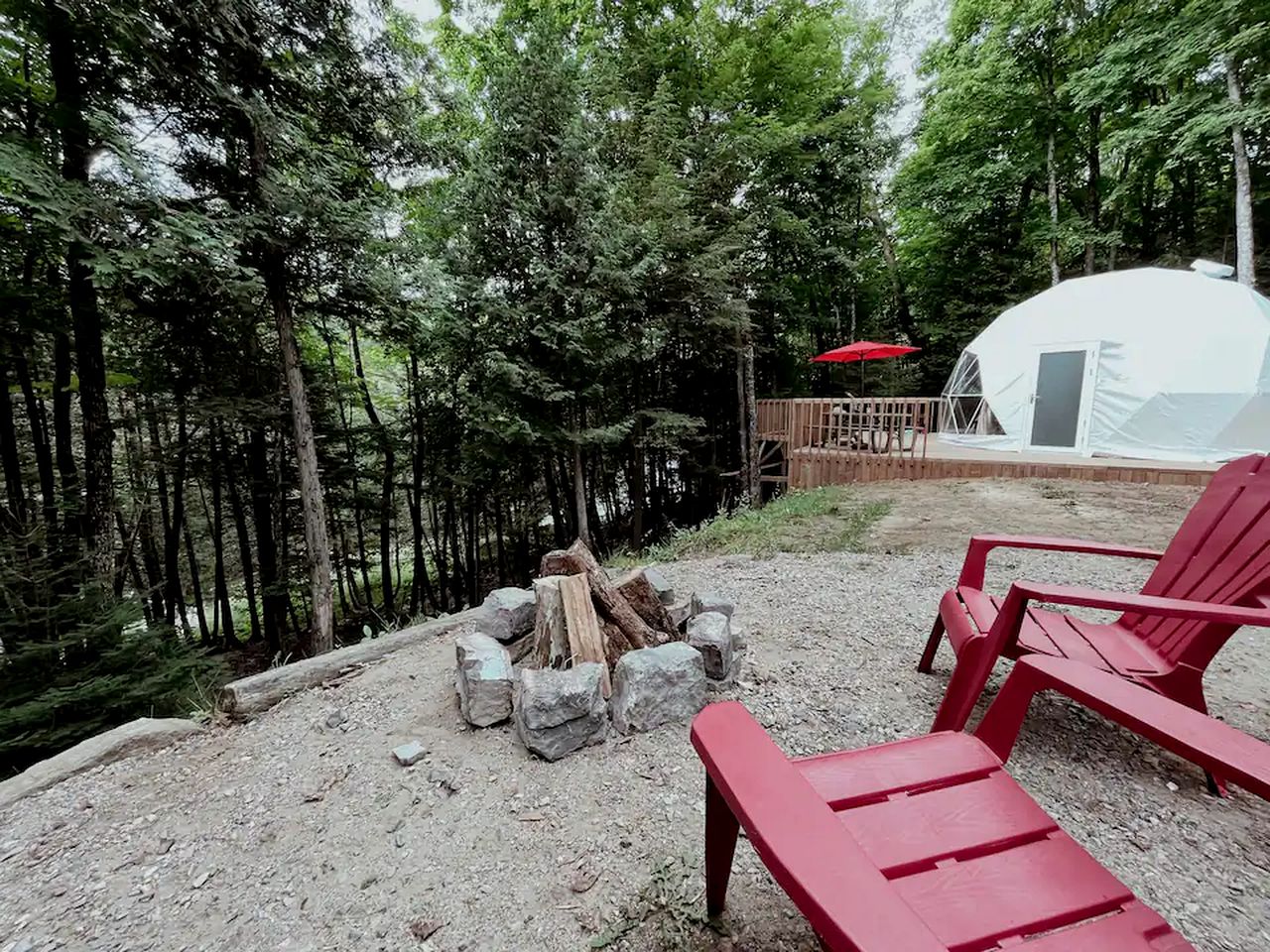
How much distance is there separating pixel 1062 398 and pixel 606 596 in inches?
356

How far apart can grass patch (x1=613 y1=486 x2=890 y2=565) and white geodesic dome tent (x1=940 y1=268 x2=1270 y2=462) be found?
4.58 m

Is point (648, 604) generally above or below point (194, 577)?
above

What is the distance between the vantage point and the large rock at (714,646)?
2.09 m

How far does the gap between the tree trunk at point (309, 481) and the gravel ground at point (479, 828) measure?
2.77m

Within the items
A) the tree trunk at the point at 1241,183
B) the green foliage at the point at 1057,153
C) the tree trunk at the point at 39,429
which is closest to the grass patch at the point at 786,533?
the tree trunk at the point at 39,429

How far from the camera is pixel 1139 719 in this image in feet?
3.15

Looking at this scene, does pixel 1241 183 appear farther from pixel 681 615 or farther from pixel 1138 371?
pixel 681 615

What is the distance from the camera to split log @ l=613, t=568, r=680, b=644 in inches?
96.6

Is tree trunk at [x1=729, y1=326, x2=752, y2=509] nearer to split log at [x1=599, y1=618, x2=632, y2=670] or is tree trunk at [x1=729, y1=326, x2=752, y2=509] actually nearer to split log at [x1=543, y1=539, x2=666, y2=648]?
split log at [x1=543, y1=539, x2=666, y2=648]

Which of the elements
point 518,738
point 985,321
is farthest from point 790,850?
point 985,321

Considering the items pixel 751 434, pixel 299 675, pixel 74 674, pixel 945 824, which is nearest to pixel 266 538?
pixel 74 674

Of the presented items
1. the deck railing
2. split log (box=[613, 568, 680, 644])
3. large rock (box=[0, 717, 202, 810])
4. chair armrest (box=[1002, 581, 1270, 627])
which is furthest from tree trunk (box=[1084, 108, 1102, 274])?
large rock (box=[0, 717, 202, 810])

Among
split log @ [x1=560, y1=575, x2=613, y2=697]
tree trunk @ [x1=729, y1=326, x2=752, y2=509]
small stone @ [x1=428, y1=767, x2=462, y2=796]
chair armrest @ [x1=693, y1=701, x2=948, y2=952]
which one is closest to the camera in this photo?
chair armrest @ [x1=693, y1=701, x2=948, y2=952]

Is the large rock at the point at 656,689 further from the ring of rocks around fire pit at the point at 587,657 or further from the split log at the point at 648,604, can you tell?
the split log at the point at 648,604
